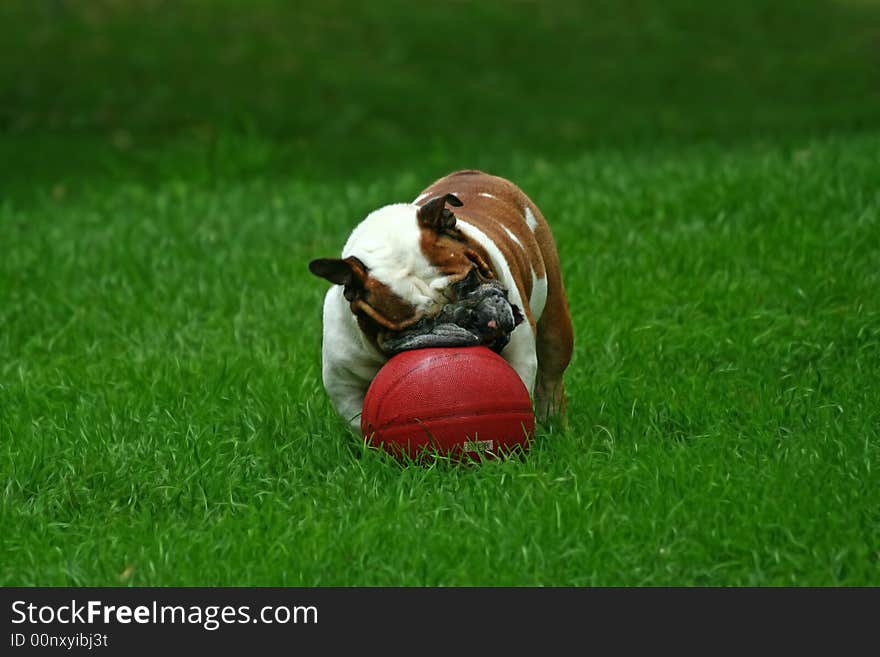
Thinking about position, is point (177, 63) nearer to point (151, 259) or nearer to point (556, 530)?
point (151, 259)

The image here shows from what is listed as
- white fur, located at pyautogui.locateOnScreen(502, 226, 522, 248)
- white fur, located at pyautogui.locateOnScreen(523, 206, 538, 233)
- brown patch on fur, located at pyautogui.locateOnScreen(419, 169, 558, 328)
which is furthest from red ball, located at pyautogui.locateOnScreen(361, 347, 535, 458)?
white fur, located at pyautogui.locateOnScreen(523, 206, 538, 233)

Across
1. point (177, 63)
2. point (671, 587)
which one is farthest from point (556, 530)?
point (177, 63)

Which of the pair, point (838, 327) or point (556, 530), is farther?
point (838, 327)

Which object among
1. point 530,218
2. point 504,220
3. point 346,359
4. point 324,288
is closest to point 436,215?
point 346,359

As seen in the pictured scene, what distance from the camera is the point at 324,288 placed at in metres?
8.27

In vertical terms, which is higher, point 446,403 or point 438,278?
point 438,278

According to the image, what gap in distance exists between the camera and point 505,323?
16.1 ft

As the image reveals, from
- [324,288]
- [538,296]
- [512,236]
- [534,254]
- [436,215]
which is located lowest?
[324,288]

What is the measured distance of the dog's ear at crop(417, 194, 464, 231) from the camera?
4.91 metres

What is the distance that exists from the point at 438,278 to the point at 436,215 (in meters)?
0.25

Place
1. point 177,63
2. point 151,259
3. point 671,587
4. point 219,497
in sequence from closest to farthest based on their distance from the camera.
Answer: point 671,587
point 219,497
point 151,259
point 177,63

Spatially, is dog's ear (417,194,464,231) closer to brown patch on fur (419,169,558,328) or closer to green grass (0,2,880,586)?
brown patch on fur (419,169,558,328)

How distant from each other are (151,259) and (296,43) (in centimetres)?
858

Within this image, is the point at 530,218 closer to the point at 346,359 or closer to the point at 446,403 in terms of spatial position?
the point at 346,359
